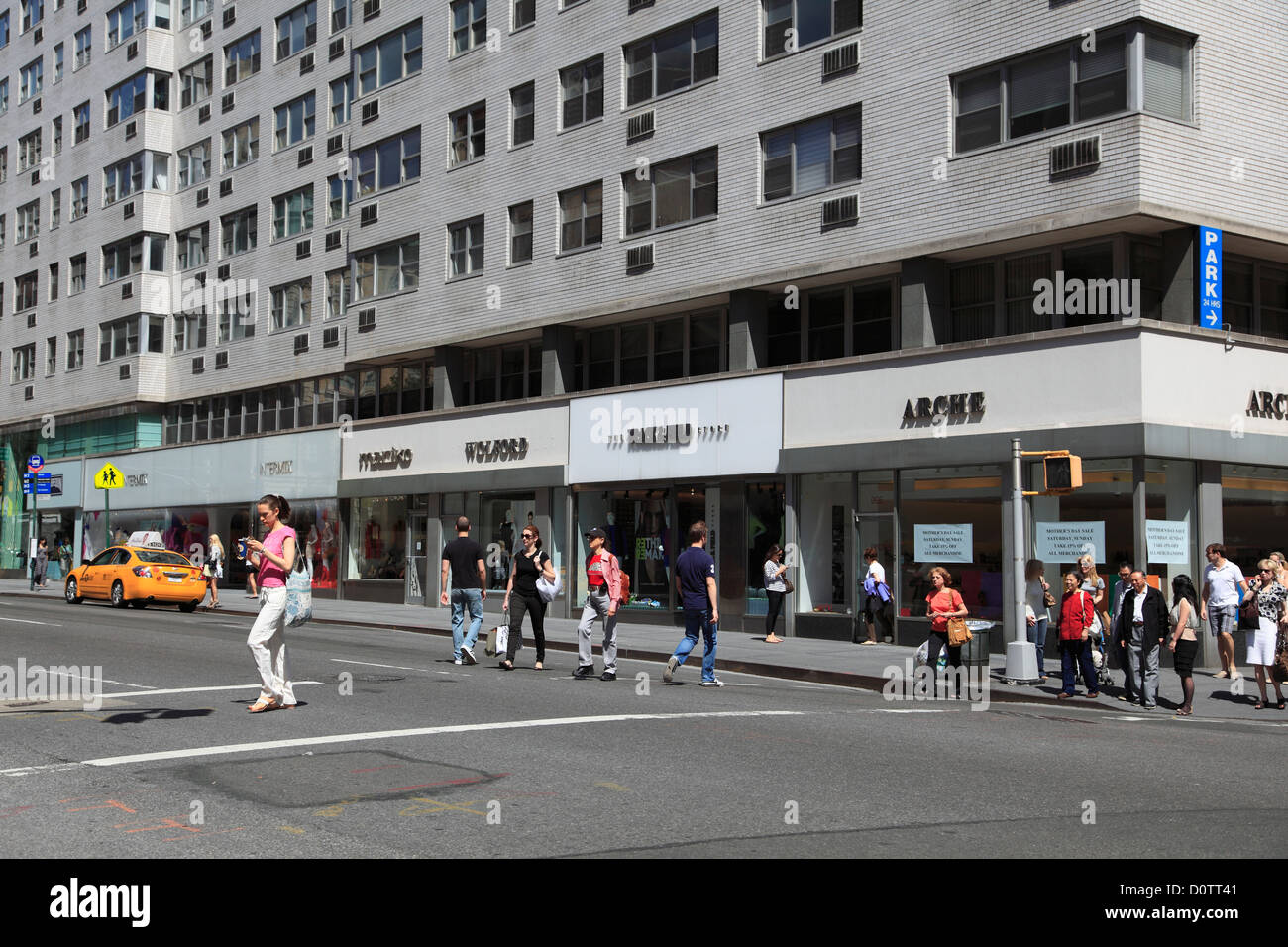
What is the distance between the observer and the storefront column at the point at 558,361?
1233 inches

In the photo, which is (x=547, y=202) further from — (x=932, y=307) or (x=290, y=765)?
(x=290, y=765)

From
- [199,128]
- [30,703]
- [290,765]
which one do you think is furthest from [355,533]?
[290,765]

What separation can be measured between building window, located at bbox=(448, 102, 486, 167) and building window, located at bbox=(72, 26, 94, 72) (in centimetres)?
2651

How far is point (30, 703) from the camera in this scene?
12.0 m

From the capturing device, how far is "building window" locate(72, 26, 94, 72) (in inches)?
2104

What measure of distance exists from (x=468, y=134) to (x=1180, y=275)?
65.5 ft

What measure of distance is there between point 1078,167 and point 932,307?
3585 millimetres

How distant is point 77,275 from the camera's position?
53062 mm

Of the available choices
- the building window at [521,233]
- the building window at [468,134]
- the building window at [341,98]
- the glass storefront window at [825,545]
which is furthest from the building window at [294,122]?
the glass storefront window at [825,545]

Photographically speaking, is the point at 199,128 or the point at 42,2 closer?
the point at 199,128

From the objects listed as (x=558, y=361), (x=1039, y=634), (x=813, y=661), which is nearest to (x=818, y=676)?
(x=813, y=661)

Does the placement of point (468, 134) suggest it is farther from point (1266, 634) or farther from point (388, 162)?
point (1266, 634)

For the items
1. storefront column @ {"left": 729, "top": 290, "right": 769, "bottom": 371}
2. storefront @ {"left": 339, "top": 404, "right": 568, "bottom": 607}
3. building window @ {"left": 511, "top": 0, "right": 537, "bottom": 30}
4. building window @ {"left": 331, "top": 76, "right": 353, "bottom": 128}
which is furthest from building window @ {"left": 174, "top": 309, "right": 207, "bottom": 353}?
storefront column @ {"left": 729, "top": 290, "right": 769, "bottom": 371}
